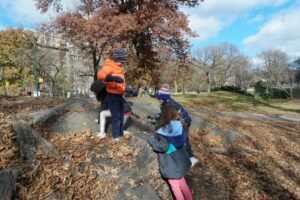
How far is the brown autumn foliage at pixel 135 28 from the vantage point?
1859 centimetres

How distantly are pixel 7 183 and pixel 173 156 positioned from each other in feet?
7.32

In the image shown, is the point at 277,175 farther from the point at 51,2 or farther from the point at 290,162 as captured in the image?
the point at 51,2

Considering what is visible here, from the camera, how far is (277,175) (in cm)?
773

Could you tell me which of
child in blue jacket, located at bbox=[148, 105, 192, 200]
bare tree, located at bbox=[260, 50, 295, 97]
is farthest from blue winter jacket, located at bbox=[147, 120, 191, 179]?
bare tree, located at bbox=[260, 50, 295, 97]

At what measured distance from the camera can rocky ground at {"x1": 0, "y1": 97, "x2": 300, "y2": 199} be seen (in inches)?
192

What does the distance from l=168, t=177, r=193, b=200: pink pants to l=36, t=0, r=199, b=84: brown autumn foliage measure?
13.8 metres

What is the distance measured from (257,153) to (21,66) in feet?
154

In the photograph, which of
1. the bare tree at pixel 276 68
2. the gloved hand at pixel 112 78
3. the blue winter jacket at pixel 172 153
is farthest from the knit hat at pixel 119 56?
the bare tree at pixel 276 68

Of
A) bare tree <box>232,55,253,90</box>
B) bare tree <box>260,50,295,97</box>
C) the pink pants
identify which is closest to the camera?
the pink pants

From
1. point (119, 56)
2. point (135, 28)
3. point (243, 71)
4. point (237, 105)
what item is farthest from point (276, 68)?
point (119, 56)

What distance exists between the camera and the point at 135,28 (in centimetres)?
1880

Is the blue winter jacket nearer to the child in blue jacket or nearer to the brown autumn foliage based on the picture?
the child in blue jacket

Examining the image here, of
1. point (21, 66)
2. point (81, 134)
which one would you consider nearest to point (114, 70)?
point (81, 134)

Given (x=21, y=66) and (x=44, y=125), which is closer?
(x=44, y=125)
